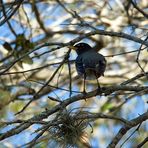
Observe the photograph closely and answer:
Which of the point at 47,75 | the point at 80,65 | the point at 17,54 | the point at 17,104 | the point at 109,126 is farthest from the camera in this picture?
the point at 109,126

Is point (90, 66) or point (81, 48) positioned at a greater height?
point (81, 48)

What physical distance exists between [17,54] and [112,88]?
5.64ft

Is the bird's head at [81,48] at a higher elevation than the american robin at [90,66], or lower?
higher

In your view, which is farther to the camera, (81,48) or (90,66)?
(81,48)

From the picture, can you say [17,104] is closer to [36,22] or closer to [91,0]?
[36,22]

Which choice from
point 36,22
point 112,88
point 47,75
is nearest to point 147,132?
point 47,75

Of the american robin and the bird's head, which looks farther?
the bird's head

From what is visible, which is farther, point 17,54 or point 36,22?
point 36,22

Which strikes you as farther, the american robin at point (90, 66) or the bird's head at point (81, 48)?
the bird's head at point (81, 48)

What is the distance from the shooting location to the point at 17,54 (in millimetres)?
5672

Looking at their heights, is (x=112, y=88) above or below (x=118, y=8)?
below

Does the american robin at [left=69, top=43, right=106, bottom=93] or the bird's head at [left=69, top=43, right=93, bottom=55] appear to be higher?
the bird's head at [left=69, top=43, right=93, bottom=55]

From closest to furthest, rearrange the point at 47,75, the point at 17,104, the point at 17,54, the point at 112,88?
the point at 112,88 → the point at 17,54 → the point at 17,104 → the point at 47,75

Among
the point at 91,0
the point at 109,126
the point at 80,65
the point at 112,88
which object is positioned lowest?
the point at 112,88
